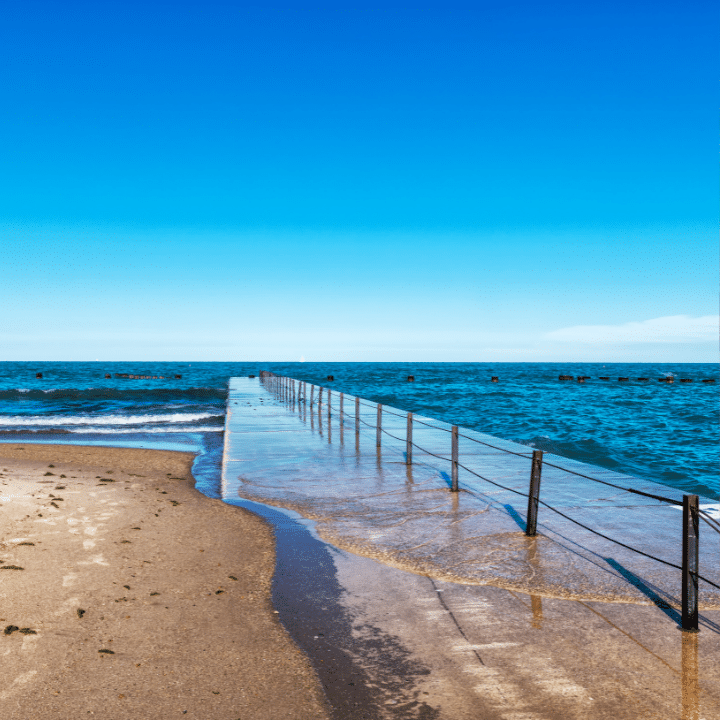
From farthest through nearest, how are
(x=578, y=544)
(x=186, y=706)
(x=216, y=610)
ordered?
1. (x=578, y=544)
2. (x=216, y=610)
3. (x=186, y=706)

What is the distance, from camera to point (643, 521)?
7617 mm

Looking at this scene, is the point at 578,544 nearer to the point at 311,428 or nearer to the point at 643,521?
the point at 643,521

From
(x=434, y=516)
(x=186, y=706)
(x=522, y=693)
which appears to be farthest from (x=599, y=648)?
(x=434, y=516)

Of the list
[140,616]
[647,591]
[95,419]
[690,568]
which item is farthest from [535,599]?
[95,419]

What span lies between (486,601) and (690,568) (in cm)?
164

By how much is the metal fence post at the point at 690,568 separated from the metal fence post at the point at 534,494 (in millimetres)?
2356

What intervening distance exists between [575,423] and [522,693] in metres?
25.2

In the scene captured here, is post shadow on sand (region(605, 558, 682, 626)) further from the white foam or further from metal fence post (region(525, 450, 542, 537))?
the white foam

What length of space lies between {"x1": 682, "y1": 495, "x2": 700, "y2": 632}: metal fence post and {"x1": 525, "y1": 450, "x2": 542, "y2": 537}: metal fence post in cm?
236

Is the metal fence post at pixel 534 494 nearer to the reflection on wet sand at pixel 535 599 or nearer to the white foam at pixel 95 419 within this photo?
the reflection on wet sand at pixel 535 599

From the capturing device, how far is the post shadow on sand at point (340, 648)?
350cm

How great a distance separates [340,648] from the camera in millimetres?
4199

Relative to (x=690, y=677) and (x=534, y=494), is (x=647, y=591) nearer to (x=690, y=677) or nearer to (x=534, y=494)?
(x=690, y=677)

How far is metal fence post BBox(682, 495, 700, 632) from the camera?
175 inches
